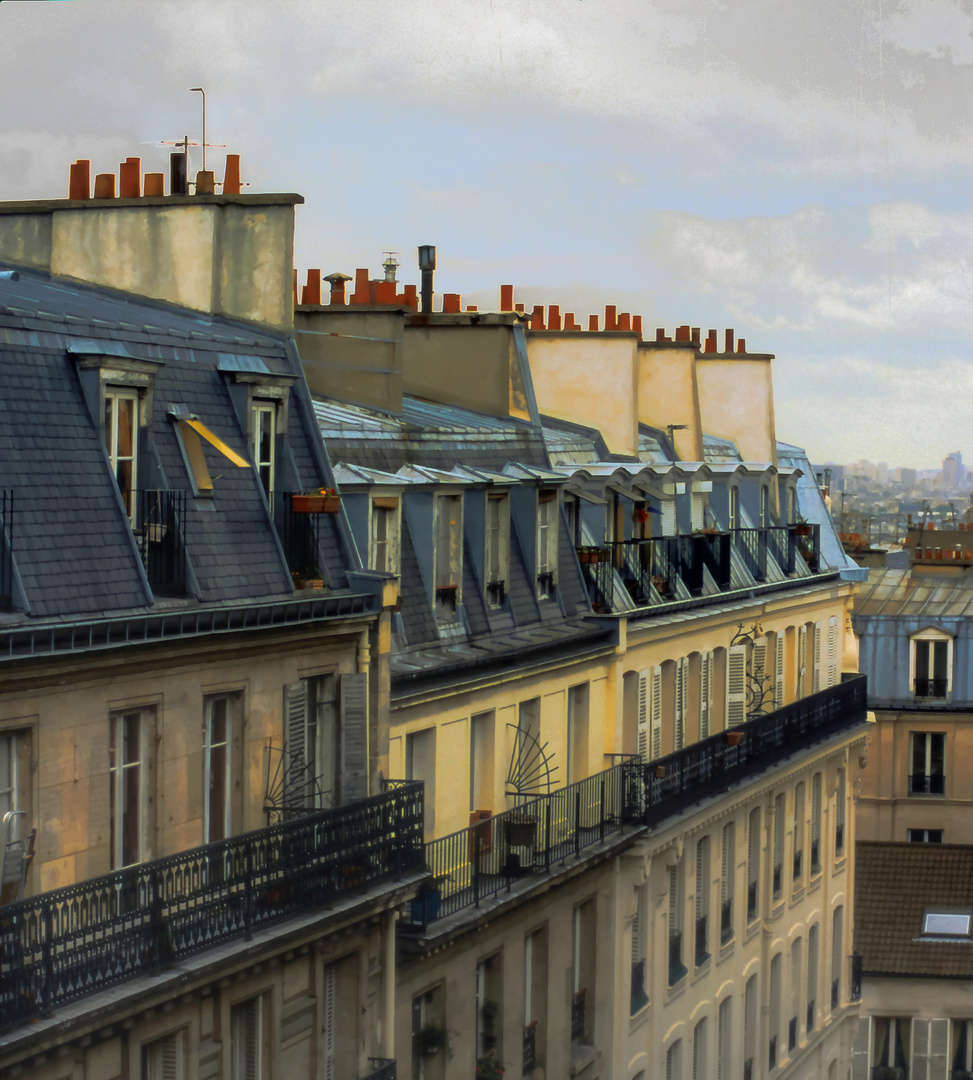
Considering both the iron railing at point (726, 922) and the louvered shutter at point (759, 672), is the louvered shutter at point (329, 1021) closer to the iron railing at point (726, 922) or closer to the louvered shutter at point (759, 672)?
the iron railing at point (726, 922)

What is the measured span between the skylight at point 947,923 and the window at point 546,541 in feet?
75.4

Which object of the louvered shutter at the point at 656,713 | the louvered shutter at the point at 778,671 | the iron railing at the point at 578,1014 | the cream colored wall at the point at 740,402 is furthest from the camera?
the cream colored wall at the point at 740,402

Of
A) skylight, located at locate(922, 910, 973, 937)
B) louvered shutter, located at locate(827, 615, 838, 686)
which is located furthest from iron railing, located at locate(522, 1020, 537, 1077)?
skylight, located at locate(922, 910, 973, 937)

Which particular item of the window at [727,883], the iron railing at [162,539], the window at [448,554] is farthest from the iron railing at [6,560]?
the window at [727,883]

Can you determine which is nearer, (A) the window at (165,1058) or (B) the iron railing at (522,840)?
(A) the window at (165,1058)

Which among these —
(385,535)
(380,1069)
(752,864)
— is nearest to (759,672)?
(752,864)

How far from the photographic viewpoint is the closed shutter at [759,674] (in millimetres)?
40688

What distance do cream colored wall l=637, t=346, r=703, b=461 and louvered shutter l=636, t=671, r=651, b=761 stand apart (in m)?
A: 7.84

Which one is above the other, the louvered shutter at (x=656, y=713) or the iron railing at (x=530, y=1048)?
the louvered shutter at (x=656, y=713)

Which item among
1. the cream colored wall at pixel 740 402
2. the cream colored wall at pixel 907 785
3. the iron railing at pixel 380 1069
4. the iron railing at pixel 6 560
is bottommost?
the cream colored wall at pixel 907 785

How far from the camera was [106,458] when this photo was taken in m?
20.5

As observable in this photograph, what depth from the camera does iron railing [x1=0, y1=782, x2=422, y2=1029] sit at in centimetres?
1745

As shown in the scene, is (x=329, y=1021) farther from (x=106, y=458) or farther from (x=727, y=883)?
(x=727, y=883)

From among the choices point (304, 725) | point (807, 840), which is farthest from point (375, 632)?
point (807, 840)
